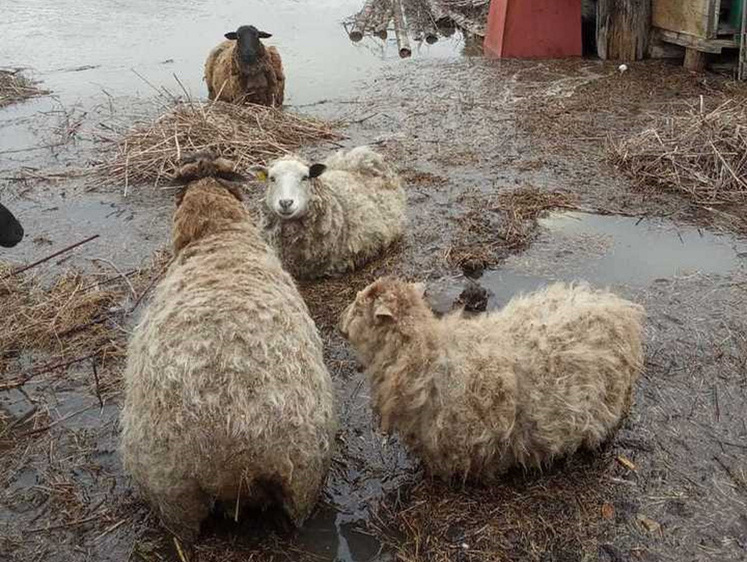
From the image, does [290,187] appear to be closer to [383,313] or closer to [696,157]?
[383,313]

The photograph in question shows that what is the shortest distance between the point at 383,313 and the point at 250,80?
296 inches

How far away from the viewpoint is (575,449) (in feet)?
12.3

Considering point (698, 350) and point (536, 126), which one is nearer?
point (698, 350)

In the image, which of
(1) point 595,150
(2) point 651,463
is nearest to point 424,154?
(1) point 595,150

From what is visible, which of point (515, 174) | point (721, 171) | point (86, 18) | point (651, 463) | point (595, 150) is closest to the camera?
point (651, 463)

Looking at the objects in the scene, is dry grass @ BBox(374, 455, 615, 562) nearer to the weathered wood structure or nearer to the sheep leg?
the sheep leg

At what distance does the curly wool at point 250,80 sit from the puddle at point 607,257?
5263 mm

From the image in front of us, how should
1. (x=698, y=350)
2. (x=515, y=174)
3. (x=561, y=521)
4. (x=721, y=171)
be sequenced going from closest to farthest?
1. (x=561, y=521)
2. (x=698, y=350)
3. (x=721, y=171)
4. (x=515, y=174)

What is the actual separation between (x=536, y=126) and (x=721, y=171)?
2.75 metres

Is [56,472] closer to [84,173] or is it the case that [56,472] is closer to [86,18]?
[84,173]

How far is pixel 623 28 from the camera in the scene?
38.8ft

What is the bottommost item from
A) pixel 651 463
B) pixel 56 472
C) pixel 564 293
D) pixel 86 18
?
pixel 651 463

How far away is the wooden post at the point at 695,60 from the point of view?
10.9 meters

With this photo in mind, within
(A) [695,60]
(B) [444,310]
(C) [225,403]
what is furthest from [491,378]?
(A) [695,60]
